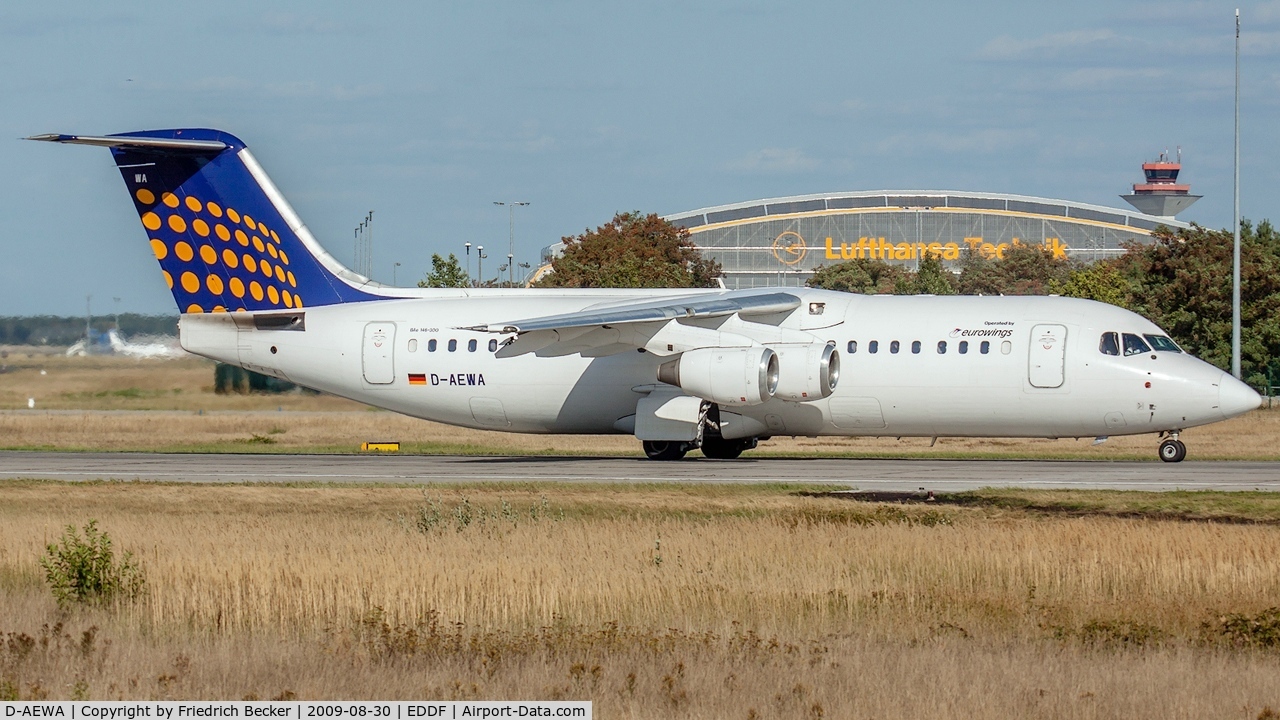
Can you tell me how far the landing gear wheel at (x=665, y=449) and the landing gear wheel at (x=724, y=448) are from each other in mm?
779

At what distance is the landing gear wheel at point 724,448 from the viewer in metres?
30.7

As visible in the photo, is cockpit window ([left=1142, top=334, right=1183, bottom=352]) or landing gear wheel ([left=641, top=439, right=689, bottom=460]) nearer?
cockpit window ([left=1142, top=334, right=1183, bottom=352])

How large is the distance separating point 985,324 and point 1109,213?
105713 millimetres

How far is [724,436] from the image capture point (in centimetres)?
2952

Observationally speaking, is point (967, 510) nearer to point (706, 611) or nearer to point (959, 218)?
point (706, 611)

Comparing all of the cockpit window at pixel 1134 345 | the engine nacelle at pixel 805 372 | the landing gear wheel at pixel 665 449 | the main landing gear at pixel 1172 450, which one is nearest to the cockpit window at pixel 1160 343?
the cockpit window at pixel 1134 345

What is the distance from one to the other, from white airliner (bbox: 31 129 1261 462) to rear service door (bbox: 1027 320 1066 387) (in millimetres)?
36

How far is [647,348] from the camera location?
29.1 metres

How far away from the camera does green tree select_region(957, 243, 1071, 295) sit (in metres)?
97.4

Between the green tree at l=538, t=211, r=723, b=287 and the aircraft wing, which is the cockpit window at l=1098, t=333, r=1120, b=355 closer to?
the aircraft wing

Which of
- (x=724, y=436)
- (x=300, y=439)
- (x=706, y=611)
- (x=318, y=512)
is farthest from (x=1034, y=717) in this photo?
(x=300, y=439)

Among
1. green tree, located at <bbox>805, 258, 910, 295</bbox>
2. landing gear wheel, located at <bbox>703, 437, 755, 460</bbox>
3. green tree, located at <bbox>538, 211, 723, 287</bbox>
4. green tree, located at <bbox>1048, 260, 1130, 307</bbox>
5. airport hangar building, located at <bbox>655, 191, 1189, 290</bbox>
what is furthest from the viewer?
airport hangar building, located at <bbox>655, 191, 1189, 290</bbox>

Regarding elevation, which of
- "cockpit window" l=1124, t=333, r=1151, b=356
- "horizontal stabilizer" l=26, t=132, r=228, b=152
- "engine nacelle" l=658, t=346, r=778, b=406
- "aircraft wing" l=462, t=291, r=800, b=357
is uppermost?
"horizontal stabilizer" l=26, t=132, r=228, b=152
